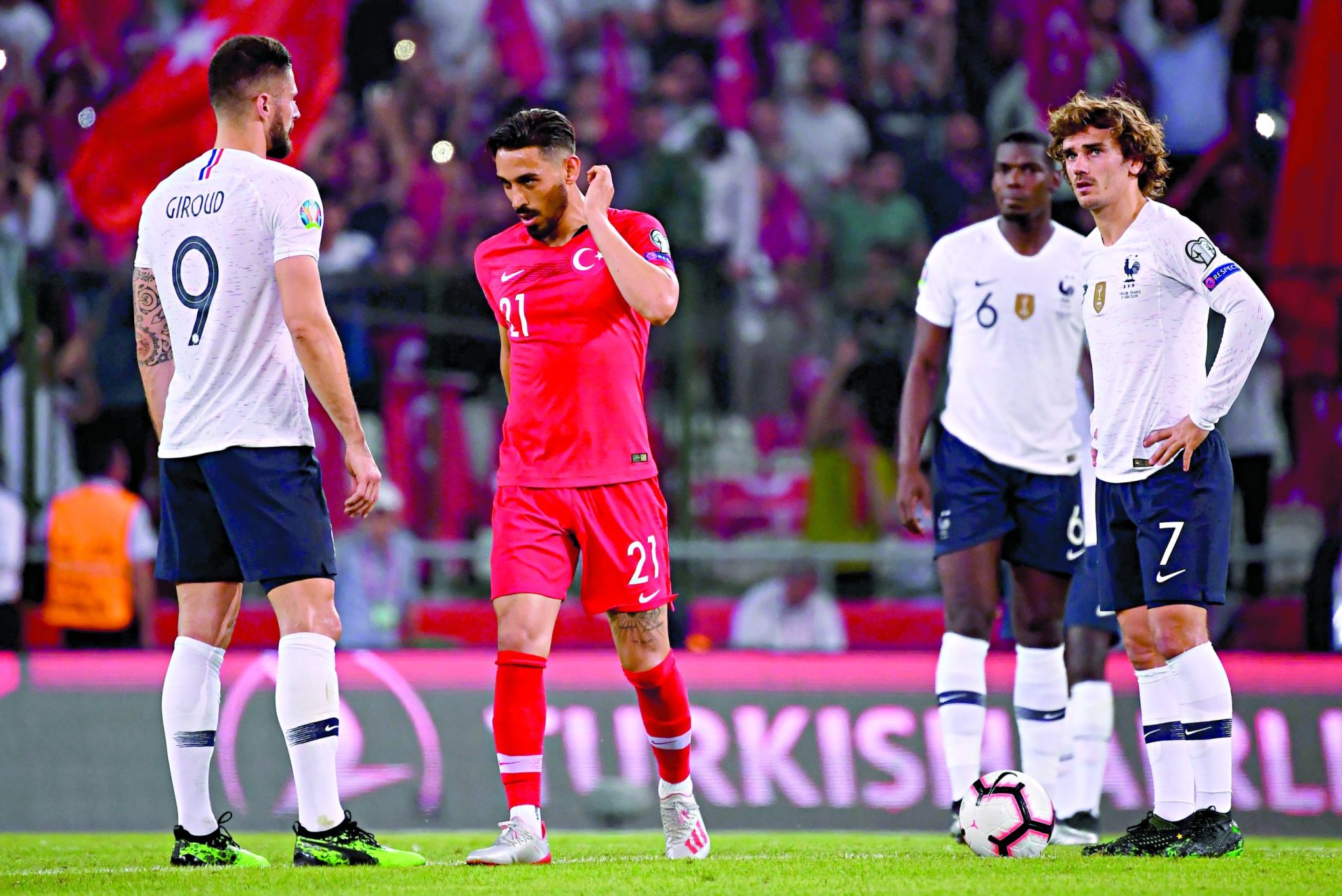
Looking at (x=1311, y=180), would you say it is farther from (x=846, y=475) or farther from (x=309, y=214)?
(x=309, y=214)

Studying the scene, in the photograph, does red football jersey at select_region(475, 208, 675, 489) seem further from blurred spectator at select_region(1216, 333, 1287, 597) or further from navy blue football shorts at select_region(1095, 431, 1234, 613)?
blurred spectator at select_region(1216, 333, 1287, 597)

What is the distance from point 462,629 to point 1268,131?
22.2 feet

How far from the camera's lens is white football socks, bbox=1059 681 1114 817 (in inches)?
268

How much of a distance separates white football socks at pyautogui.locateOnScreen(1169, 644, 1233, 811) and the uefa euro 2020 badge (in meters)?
3.01

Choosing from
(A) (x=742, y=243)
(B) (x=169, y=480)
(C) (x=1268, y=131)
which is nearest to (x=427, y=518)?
(A) (x=742, y=243)

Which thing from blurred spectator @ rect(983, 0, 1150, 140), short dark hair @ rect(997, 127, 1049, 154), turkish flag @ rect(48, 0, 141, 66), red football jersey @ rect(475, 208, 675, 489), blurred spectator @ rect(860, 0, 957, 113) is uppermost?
turkish flag @ rect(48, 0, 141, 66)

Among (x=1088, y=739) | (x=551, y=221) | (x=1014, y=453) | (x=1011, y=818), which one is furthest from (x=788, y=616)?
(x=551, y=221)

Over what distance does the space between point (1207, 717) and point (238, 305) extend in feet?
10.7

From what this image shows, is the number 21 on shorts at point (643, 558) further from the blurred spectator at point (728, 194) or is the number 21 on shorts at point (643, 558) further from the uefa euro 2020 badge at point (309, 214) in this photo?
the blurred spectator at point (728, 194)

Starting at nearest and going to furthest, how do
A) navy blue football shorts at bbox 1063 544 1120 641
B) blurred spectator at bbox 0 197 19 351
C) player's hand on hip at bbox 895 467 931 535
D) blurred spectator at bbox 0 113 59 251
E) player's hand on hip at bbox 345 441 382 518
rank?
player's hand on hip at bbox 345 441 382 518
player's hand on hip at bbox 895 467 931 535
navy blue football shorts at bbox 1063 544 1120 641
blurred spectator at bbox 0 197 19 351
blurred spectator at bbox 0 113 59 251

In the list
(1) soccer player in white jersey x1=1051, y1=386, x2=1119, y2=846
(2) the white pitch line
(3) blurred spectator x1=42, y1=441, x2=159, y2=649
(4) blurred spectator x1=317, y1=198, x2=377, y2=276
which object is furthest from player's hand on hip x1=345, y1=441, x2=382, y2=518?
(4) blurred spectator x1=317, y1=198, x2=377, y2=276

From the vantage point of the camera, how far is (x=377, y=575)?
9688 millimetres

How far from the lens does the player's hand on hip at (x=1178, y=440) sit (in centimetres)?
515

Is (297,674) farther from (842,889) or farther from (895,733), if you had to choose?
(895,733)
